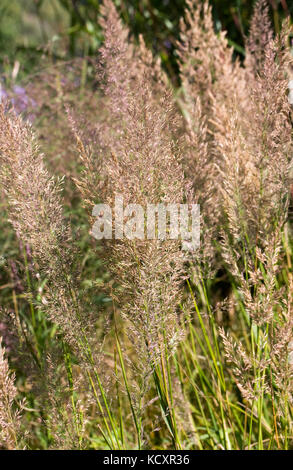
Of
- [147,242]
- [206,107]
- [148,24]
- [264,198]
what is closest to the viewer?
[147,242]

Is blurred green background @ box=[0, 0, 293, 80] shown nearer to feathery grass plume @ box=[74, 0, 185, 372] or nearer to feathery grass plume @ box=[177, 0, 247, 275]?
feathery grass plume @ box=[177, 0, 247, 275]

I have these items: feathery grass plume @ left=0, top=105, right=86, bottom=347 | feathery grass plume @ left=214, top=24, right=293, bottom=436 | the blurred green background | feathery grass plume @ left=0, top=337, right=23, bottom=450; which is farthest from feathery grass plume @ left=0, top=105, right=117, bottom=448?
the blurred green background

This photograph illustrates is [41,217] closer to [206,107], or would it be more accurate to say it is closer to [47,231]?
[47,231]

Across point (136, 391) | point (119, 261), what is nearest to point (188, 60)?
point (119, 261)

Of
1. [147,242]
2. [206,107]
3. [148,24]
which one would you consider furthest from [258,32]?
[148,24]

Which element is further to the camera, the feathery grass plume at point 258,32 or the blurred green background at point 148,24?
the blurred green background at point 148,24

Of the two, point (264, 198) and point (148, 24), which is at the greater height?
point (148, 24)

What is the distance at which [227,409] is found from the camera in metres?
1.17

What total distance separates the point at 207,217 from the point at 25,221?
43cm

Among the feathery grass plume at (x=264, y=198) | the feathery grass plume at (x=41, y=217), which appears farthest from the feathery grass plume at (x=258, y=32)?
the feathery grass plume at (x=41, y=217)

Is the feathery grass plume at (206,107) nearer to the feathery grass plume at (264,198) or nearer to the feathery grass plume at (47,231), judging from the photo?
the feathery grass plume at (264,198)

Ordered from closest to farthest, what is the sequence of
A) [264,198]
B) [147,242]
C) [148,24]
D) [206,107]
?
[147,242] → [264,198] → [206,107] → [148,24]

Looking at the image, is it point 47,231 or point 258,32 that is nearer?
point 47,231
